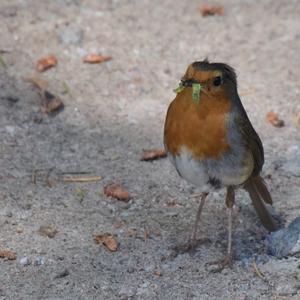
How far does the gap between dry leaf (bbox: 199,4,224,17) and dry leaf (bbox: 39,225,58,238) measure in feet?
10.1

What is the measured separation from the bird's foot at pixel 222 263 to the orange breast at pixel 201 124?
0.65 metres

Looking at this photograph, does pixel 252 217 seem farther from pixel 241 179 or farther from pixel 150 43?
pixel 150 43

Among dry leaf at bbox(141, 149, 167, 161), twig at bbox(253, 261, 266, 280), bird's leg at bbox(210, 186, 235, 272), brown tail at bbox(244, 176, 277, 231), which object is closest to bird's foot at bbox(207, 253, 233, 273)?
bird's leg at bbox(210, 186, 235, 272)

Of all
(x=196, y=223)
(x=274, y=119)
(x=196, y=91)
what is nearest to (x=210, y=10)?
(x=274, y=119)

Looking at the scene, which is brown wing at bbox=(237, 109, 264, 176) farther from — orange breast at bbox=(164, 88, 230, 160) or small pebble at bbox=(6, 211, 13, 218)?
small pebble at bbox=(6, 211, 13, 218)

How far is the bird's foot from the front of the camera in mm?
4496

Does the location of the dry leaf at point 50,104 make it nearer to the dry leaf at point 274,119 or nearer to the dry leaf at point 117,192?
the dry leaf at point 117,192

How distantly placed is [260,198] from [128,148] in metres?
1.17

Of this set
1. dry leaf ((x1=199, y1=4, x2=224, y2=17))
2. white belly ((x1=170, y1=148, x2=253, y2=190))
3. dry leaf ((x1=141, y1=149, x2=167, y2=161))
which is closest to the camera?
white belly ((x1=170, y1=148, x2=253, y2=190))

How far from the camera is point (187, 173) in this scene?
4320 millimetres

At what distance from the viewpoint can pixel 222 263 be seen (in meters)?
4.54

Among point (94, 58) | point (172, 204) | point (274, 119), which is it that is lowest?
point (172, 204)

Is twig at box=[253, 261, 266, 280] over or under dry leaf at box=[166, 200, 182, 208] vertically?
over

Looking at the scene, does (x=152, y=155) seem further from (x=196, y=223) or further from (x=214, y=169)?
(x=214, y=169)
